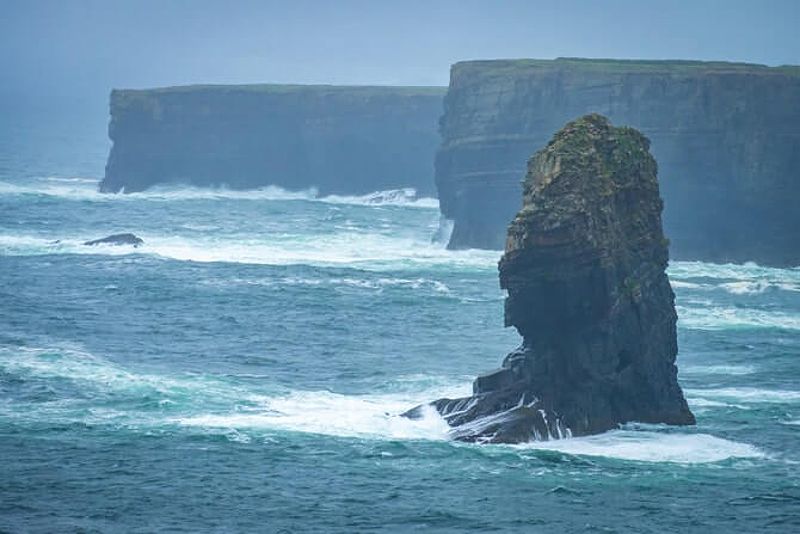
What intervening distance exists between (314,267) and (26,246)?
18.7 metres

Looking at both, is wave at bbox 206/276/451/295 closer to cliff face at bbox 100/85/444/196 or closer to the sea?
the sea

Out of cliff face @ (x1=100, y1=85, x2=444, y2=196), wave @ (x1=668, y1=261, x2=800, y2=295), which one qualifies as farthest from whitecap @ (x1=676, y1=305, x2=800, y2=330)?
cliff face @ (x1=100, y1=85, x2=444, y2=196)

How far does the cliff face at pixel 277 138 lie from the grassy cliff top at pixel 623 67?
33400 mm

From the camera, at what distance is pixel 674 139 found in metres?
103

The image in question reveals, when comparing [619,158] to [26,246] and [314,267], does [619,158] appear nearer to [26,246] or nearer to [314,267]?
[314,267]

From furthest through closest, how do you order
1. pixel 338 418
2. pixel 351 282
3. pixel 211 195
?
pixel 211 195 < pixel 351 282 < pixel 338 418

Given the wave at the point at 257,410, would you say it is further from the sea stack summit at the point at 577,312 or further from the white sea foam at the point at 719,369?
the white sea foam at the point at 719,369

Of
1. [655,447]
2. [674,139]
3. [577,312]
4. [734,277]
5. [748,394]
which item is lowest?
[655,447]

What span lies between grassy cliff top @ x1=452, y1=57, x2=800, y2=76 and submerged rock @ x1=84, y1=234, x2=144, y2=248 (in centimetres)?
2257

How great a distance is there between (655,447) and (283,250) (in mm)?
60145

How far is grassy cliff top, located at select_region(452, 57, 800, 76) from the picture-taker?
10706 centimetres

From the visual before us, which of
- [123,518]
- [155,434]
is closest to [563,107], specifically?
[155,434]

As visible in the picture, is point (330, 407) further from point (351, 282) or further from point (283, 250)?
point (283, 250)

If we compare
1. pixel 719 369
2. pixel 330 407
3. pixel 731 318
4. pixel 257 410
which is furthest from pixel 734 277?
pixel 257 410
